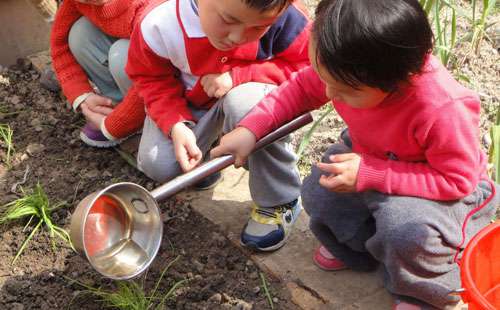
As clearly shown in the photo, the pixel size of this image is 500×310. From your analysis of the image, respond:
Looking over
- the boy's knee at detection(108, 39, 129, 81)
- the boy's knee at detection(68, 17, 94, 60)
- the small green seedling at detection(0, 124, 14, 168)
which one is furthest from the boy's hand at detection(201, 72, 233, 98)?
the small green seedling at detection(0, 124, 14, 168)

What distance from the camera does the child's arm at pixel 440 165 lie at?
4.63ft

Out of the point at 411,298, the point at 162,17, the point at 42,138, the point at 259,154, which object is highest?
the point at 162,17

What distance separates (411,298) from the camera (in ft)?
5.41

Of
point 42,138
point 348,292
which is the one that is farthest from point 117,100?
point 348,292

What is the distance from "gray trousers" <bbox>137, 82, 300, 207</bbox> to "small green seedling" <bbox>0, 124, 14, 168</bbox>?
1.99 feet

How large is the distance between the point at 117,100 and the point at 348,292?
1230 millimetres

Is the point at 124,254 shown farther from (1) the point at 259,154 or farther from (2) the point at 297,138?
(2) the point at 297,138

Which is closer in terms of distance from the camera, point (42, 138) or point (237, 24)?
point (237, 24)

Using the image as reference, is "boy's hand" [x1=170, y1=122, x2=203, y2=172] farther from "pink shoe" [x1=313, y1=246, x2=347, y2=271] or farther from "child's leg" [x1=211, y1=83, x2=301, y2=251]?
"pink shoe" [x1=313, y1=246, x2=347, y2=271]

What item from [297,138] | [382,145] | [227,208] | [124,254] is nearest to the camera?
[382,145]

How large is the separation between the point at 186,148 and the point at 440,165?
29.7 inches

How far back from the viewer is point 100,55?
7.87 feet

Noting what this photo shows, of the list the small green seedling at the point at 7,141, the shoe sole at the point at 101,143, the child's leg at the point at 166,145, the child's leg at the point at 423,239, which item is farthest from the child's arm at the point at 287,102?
the small green seedling at the point at 7,141

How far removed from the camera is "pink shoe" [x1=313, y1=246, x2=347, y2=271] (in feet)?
6.01
